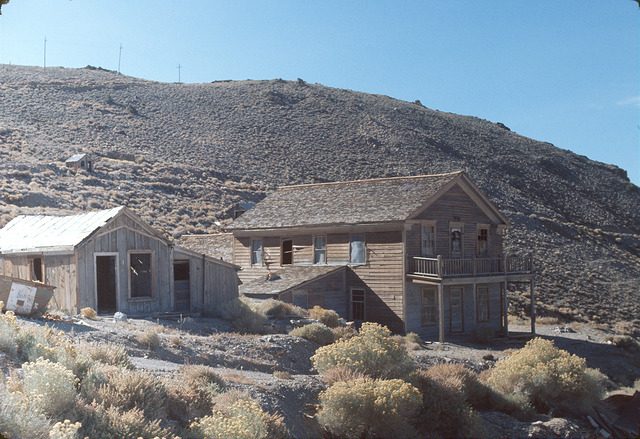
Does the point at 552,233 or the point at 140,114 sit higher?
the point at 140,114

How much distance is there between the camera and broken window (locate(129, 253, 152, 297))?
26.6 meters

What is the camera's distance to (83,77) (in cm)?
10262

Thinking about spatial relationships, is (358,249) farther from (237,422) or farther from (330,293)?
(237,422)

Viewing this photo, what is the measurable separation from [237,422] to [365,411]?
13.0 feet

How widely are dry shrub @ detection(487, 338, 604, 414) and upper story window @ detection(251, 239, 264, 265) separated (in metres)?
17.7

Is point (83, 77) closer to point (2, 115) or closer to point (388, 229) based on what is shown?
point (2, 115)

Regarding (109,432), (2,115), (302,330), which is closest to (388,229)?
(302,330)

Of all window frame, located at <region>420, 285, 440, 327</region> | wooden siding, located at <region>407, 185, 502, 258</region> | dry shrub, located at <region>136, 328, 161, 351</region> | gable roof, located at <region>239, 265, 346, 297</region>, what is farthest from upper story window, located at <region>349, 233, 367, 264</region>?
dry shrub, located at <region>136, 328, 161, 351</region>

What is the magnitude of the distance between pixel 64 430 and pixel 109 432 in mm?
1666

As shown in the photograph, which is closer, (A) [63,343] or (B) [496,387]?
(A) [63,343]

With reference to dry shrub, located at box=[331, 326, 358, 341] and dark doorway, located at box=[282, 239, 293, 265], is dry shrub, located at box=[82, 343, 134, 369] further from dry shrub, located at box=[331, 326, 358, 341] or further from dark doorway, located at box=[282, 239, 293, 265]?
dark doorway, located at box=[282, 239, 293, 265]

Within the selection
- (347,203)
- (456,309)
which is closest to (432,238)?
(456,309)

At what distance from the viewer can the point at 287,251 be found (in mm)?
35281

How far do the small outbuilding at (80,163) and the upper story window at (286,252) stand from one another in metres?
28.1
